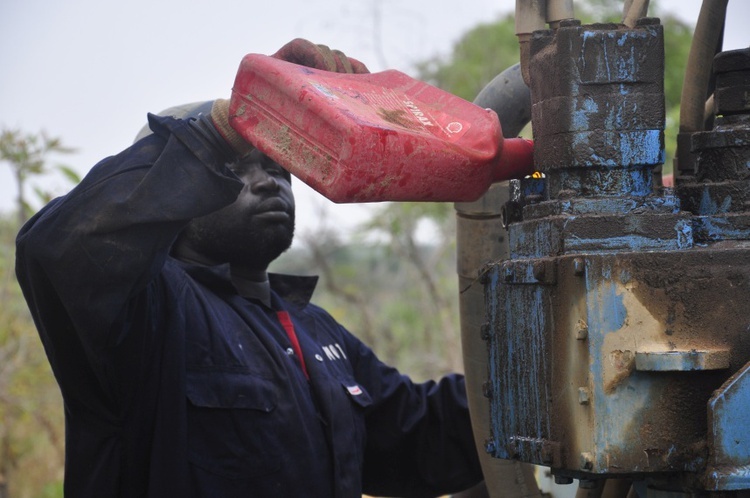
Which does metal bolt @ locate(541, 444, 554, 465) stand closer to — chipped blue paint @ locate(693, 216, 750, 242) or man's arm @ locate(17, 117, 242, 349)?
chipped blue paint @ locate(693, 216, 750, 242)

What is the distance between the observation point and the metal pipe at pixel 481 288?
228cm

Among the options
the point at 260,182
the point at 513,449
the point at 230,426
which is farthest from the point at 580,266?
the point at 260,182

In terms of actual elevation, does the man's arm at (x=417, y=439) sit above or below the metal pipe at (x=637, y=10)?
below

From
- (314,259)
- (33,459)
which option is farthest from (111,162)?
(314,259)

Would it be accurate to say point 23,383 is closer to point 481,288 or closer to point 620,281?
point 481,288

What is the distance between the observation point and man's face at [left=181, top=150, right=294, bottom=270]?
103 inches

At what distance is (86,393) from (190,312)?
1.06 feet

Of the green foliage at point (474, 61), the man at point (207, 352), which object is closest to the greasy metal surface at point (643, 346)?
the man at point (207, 352)

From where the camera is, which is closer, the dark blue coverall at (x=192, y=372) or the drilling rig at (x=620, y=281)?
the drilling rig at (x=620, y=281)

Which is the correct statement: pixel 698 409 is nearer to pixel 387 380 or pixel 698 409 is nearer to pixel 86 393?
pixel 86 393

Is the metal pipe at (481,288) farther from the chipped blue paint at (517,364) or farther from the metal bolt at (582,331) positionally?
the metal bolt at (582,331)

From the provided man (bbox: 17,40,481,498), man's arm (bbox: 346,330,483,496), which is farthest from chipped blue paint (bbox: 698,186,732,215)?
man's arm (bbox: 346,330,483,496)

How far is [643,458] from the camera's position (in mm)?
1485

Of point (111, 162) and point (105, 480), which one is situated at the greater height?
point (111, 162)
